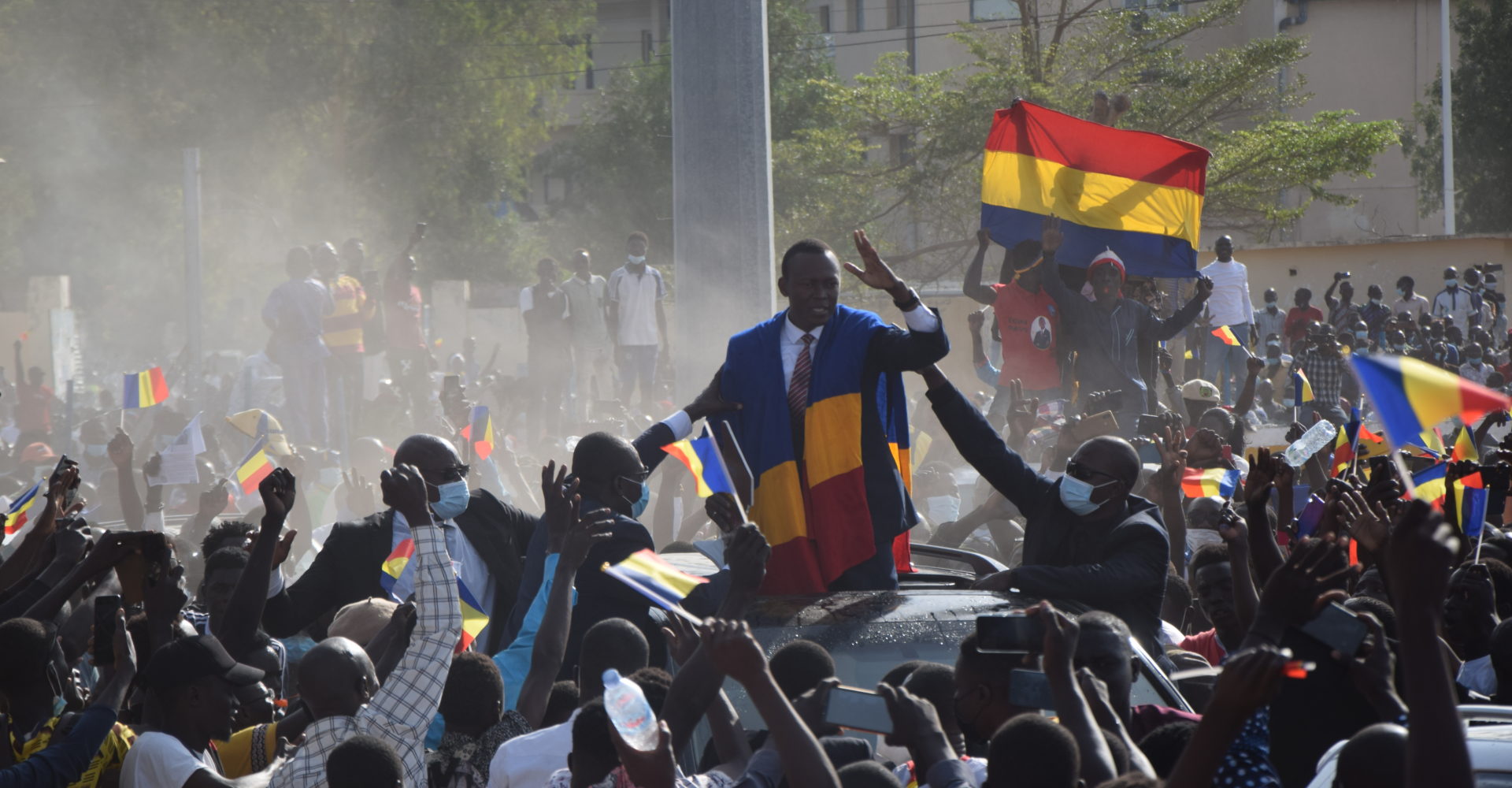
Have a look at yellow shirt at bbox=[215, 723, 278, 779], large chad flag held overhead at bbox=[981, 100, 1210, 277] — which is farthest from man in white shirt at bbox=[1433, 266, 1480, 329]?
yellow shirt at bbox=[215, 723, 278, 779]

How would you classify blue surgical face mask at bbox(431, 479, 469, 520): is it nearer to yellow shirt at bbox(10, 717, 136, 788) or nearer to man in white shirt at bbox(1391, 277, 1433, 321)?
yellow shirt at bbox(10, 717, 136, 788)

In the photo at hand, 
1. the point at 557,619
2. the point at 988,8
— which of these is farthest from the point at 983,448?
the point at 988,8

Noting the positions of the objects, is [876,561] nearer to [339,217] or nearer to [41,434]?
[41,434]

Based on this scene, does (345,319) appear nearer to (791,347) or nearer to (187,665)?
(791,347)

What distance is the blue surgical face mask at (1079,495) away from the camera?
18.6 feet

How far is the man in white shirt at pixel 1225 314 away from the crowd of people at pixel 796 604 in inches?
241

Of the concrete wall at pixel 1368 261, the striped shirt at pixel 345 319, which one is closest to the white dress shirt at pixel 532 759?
the striped shirt at pixel 345 319

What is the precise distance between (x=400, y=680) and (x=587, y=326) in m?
13.3

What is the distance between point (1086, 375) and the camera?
11.0m

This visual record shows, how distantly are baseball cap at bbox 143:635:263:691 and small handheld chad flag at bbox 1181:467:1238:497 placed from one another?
4600 millimetres

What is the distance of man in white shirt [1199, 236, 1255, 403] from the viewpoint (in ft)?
55.0

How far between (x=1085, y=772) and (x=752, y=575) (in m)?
0.93

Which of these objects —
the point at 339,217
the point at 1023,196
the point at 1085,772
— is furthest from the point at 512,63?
the point at 1085,772

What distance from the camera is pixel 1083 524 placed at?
18.8ft
